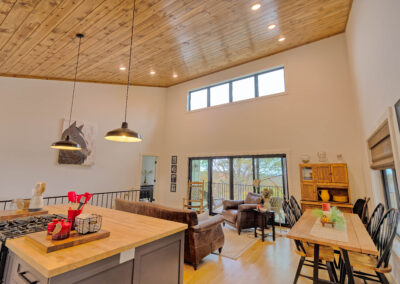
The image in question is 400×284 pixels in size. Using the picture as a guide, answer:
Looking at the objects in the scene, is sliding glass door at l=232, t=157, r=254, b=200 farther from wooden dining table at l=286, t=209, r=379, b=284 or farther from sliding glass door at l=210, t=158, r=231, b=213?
wooden dining table at l=286, t=209, r=379, b=284

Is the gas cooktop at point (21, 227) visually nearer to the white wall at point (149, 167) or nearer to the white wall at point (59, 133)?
the white wall at point (59, 133)

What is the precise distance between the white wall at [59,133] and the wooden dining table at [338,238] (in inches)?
239

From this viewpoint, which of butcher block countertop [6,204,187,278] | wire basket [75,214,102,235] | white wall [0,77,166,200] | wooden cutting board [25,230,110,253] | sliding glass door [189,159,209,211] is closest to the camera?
butcher block countertop [6,204,187,278]

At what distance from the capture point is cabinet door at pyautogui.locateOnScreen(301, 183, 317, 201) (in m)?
4.66

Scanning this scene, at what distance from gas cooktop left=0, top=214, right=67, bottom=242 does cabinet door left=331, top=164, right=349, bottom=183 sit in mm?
5322

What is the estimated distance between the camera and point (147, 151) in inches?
303

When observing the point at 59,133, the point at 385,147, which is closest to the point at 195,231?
the point at 385,147

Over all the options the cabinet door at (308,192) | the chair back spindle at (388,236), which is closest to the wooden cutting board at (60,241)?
the chair back spindle at (388,236)

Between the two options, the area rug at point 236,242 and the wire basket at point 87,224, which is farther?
the area rug at point 236,242

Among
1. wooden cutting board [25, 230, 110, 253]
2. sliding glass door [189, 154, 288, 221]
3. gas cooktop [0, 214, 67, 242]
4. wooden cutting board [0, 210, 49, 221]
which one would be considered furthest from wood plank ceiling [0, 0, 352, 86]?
wooden cutting board [25, 230, 110, 253]

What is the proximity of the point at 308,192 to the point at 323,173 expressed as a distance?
57 centimetres

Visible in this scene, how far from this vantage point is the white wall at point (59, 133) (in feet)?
16.9

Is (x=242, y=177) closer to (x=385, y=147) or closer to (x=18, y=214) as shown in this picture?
(x=385, y=147)

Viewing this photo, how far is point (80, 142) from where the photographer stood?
6.20 metres
